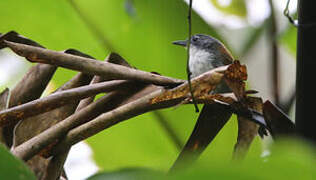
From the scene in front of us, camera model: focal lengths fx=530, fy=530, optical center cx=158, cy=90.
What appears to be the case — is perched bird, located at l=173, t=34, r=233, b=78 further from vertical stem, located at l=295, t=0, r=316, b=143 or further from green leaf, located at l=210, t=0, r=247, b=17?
vertical stem, located at l=295, t=0, r=316, b=143

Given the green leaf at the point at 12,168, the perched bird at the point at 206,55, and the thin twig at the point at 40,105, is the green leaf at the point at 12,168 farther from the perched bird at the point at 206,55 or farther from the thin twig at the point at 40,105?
the perched bird at the point at 206,55

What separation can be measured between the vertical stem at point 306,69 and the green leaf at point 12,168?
392 mm

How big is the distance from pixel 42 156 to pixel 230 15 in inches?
74.6

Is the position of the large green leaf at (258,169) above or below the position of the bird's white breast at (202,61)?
above

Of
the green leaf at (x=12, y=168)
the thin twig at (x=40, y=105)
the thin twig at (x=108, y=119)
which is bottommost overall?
the thin twig at (x=108, y=119)

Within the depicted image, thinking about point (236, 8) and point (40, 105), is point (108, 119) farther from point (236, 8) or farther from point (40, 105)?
point (236, 8)

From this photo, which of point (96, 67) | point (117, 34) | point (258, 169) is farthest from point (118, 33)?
point (258, 169)

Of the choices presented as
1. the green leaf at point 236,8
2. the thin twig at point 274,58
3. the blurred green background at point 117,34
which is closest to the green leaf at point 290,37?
the thin twig at point 274,58

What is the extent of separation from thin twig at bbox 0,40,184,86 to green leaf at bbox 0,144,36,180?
38 cm

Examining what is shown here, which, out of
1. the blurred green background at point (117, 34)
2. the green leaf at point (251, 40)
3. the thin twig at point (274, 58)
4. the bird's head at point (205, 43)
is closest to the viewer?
the blurred green background at point (117, 34)

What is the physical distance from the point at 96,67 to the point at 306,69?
11.1 inches

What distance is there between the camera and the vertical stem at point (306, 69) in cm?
66

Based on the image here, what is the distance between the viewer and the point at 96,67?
2.42 ft

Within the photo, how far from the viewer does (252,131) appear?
0.72 metres
